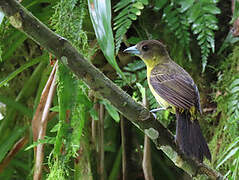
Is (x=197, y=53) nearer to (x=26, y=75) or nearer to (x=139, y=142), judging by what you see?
(x=139, y=142)

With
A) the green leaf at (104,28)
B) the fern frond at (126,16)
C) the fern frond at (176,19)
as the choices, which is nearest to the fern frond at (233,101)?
the fern frond at (176,19)

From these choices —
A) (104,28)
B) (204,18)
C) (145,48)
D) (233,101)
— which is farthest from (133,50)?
(104,28)

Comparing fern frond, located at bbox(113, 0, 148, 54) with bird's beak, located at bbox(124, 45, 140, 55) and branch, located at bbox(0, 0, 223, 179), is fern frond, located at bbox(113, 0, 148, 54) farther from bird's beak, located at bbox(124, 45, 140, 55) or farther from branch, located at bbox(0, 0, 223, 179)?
branch, located at bbox(0, 0, 223, 179)

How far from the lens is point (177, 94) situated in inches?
60.3

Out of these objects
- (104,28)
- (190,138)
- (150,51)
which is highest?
(150,51)

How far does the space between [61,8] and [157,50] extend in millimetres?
521

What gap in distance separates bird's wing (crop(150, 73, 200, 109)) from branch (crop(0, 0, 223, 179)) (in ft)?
1.17

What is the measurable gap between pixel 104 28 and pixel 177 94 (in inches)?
26.0

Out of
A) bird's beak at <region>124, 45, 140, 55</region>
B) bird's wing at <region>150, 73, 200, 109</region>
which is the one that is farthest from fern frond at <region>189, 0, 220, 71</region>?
bird's beak at <region>124, 45, 140, 55</region>

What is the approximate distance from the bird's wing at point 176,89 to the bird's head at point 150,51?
15 cm

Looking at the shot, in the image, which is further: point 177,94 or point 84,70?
point 177,94

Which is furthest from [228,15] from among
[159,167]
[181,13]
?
[159,167]

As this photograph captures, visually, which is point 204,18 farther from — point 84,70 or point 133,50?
point 84,70

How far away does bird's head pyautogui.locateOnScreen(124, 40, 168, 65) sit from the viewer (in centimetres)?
178
